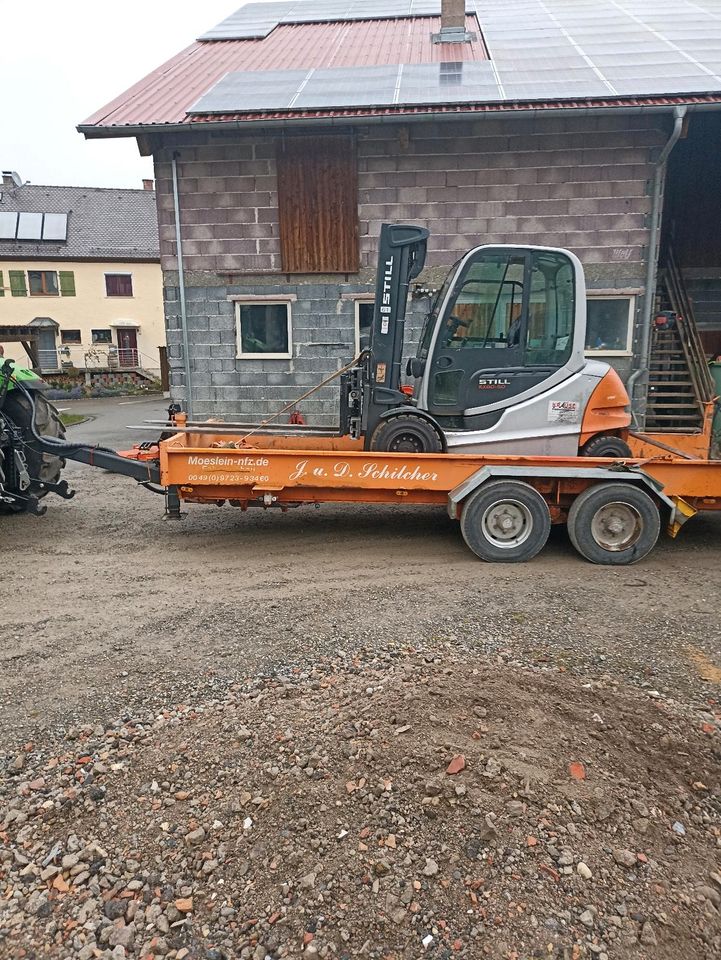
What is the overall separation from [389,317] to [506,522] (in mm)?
2290

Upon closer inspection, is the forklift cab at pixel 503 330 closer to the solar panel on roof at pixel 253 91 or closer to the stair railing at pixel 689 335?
the stair railing at pixel 689 335

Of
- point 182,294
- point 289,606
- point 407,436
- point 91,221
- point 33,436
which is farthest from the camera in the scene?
point 91,221

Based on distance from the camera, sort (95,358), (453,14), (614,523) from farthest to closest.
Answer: (95,358) → (453,14) → (614,523)

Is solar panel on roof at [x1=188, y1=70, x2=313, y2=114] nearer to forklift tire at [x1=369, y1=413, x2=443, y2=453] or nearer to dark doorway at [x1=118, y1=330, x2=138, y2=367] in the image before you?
forklift tire at [x1=369, y1=413, x2=443, y2=453]

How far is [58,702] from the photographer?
3857 mm

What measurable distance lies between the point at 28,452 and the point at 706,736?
6.60 metres

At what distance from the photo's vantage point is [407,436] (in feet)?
21.4

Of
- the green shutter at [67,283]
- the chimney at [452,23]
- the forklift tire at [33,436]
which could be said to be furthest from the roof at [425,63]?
the green shutter at [67,283]

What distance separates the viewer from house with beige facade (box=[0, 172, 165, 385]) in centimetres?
3172

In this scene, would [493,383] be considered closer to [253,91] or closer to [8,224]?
[253,91]

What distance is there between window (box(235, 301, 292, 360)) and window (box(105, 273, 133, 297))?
2418 centimetres

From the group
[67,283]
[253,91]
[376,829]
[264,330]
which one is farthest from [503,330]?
[67,283]

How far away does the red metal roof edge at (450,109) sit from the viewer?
9367 mm

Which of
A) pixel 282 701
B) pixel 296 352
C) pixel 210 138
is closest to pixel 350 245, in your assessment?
pixel 296 352
